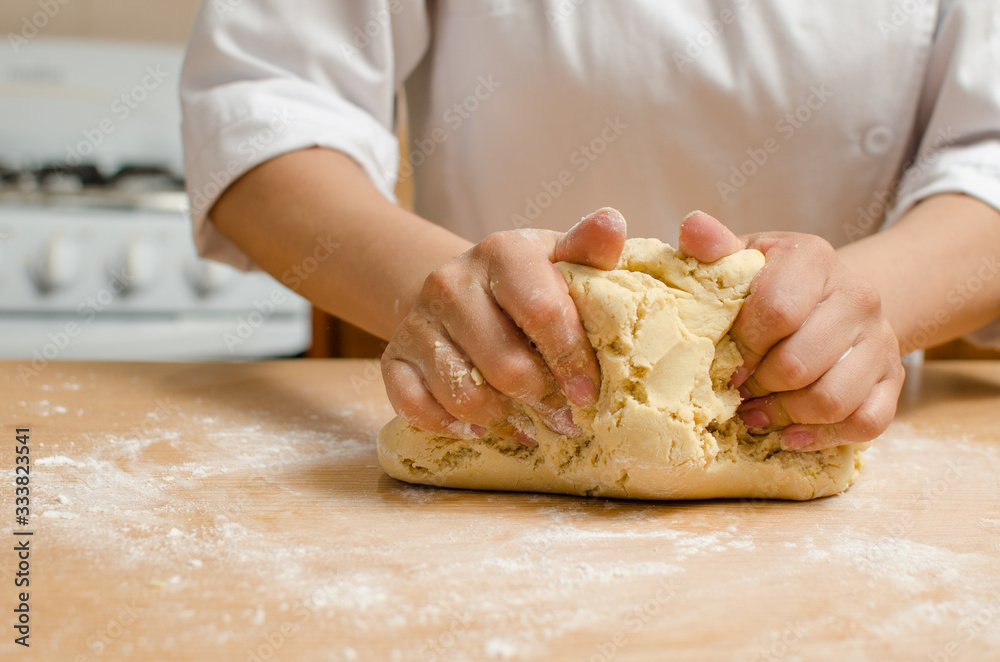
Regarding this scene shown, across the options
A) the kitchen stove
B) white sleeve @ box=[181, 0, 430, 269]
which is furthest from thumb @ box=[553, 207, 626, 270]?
the kitchen stove

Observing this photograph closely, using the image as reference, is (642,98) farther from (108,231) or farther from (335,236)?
(108,231)

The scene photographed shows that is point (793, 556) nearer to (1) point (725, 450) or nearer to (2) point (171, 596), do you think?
(1) point (725, 450)

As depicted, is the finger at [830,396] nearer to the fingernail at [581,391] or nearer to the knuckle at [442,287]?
the fingernail at [581,391]

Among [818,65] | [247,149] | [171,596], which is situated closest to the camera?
[171,596]

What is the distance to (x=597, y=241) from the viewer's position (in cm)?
84

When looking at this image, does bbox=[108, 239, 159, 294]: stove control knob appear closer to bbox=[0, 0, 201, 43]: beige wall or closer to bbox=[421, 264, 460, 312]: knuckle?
bbox=[0, 0, 201, 43]: beige wall

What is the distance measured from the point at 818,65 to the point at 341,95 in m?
0.84

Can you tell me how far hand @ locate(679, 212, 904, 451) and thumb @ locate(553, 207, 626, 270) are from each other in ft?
0.28

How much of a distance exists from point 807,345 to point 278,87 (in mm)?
929

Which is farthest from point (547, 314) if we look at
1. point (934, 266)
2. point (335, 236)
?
point (934, 266)

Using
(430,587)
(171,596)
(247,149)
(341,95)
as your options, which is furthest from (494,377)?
(341,95)

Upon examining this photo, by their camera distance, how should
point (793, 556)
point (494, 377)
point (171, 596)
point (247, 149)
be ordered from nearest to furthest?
point (171, 596) < point (793, 556) < point (494, 377) < point (247, 149)

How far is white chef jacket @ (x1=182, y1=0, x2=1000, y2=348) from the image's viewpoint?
1.29 meters

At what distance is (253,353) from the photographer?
2629mm
